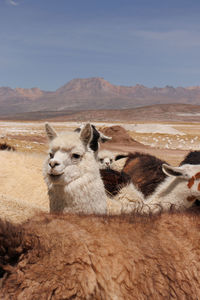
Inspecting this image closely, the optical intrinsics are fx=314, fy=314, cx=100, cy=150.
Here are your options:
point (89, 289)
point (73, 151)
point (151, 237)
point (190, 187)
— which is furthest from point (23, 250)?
point (190, 187)

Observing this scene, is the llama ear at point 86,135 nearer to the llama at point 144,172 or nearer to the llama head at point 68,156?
the llama head at point 68,156

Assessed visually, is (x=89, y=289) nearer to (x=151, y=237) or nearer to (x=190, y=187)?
(x=151, y=237)

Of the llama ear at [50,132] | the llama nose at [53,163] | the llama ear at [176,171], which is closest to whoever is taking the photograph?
the llama nose at [53,163]

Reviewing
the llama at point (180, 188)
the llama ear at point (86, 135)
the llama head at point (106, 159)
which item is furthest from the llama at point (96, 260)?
the llama head at point (106, 159)

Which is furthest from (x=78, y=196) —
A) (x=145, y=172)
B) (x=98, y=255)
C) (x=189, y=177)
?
(x=145, y=172)

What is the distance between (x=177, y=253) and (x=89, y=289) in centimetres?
56

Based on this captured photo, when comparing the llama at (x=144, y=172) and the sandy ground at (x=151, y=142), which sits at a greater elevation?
the llama at (x=144, y=172)

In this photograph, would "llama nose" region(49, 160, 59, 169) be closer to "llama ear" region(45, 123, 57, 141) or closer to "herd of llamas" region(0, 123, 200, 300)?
"llama ear" region(45, 123, 57, 141)

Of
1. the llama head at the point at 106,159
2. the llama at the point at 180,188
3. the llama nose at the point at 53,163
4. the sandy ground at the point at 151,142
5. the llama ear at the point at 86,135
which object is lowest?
the sandy ground at the point at 151,142

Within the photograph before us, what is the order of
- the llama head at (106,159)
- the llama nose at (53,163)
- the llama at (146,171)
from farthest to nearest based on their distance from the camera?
the llama head at (106,159) → the llama at (146,171) → the llama nose at (53,163)

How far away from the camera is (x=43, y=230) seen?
1.52 meters

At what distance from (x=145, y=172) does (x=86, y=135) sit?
2.98m

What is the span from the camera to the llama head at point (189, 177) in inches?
177

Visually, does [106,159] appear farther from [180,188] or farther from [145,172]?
[180,188]
